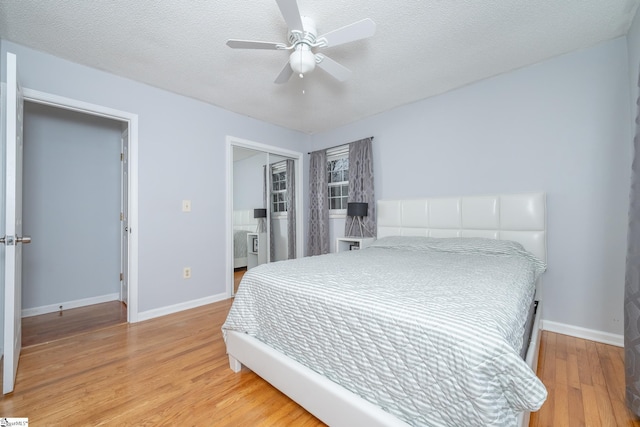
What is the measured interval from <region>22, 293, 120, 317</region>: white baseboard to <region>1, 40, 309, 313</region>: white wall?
1.18 metres

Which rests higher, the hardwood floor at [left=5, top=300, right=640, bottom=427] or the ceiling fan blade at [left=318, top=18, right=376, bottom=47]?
the ceiling fan blade at [left=318, top=18, right=376, bottom=47]

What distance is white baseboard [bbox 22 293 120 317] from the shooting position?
2.87 m

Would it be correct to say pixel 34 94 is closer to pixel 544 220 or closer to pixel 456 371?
pixel 456 371

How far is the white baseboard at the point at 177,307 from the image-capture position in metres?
2.71

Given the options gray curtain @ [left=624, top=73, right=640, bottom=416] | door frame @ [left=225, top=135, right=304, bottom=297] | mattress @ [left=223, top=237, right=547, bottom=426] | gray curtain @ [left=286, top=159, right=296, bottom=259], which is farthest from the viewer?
gray curtain @ [left=286, top=159, right=296, bottom=259]

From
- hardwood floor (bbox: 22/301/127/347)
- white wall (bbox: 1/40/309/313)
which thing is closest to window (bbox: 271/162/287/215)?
white wall (bbox: 1/40/309/313)

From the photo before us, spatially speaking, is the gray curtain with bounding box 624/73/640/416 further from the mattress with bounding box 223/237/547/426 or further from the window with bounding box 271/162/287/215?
the window with bounding box 271/162/287/215

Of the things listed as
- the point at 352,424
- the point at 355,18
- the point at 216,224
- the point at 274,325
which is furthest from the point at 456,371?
the point at 216,224

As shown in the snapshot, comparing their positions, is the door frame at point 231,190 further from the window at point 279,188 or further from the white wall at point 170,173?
the window at point 279,188

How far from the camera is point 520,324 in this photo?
1046 millimetres

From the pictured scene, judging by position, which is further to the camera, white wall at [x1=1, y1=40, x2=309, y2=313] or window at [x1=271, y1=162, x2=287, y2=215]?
window at [x1=271, y1=162, x2=287, y2=215]

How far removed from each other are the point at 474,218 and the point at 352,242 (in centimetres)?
158

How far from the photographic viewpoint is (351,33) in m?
1.67

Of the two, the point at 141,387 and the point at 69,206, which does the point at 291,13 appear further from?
the point at 69,206
